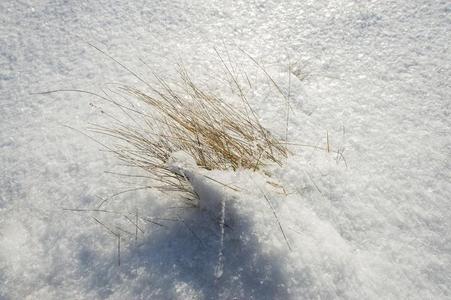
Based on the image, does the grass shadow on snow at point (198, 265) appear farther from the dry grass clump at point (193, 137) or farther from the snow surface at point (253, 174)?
the dry grass clump at point (193, 137)

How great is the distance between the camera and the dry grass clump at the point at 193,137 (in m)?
1.13

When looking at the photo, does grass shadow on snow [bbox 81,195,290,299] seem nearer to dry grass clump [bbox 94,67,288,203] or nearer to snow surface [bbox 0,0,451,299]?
snow surface [bbox 0,0,451,299]

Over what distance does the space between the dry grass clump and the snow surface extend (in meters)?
0.05

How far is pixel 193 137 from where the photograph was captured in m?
1.18

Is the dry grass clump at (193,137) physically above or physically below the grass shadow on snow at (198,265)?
above

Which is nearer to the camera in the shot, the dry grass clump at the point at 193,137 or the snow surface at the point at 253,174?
the snow surface at the point at 253,174

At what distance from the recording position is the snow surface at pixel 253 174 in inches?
38.9

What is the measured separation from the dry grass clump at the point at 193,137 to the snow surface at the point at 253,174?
2.2 inches

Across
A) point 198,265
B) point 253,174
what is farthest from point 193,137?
point 198,265

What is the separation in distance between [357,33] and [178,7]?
766mm

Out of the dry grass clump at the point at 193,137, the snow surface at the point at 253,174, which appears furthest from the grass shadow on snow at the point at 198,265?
the dry grass clump at the point at 193,137

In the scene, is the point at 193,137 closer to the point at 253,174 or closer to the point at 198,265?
the point at 253,174

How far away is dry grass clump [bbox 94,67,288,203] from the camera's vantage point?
1.13m

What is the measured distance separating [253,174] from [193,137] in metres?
0.22
